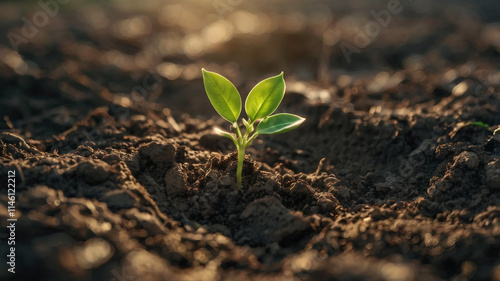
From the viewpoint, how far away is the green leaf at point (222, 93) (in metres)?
2.11

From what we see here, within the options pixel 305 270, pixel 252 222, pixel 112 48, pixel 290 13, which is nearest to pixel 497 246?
pixel 305 270

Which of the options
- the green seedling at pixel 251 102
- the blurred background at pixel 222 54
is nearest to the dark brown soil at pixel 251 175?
the blurred background at pixel 222 54

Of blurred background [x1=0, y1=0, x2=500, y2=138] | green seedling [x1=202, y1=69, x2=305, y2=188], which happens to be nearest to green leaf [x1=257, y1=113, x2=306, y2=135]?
green seedling [x1=202, y1=69, x2=305, y2=188]

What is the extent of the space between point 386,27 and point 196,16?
3.65 meters

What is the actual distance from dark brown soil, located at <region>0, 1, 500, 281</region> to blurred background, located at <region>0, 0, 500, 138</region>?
0.03m

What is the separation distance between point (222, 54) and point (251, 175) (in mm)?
3661

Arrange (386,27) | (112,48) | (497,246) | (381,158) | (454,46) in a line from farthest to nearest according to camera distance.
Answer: (386,27) < (112,48) < (454,46) < (381,158) < (497,246)

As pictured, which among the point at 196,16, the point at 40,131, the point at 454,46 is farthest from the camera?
the point at 196,16

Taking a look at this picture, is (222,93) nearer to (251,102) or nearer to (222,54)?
(251,102)

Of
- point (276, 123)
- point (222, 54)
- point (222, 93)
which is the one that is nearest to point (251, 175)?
point (276, 123)

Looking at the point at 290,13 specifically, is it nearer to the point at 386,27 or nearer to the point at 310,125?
the point at 386,27

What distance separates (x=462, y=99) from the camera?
3164mm

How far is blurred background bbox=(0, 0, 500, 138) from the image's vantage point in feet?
12.0

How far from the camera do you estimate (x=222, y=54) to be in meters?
5.67
